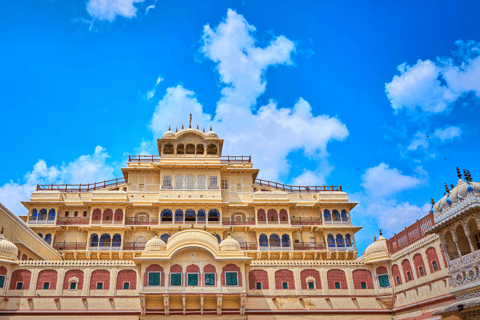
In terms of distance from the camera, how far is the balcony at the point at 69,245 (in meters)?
41.4

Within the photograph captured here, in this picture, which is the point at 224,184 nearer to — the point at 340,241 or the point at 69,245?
the point at 340,241

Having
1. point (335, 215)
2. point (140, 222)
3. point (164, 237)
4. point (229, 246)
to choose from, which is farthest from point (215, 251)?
point (335, 215)

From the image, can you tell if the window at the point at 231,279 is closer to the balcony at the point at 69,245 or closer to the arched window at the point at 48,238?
the balcony at the point at 69,245

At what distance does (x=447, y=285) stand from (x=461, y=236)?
3.05 meters

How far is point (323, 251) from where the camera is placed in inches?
1656

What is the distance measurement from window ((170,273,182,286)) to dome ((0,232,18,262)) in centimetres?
1122

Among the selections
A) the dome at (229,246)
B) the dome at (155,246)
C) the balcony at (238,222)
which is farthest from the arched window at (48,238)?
the dome at (229,246)

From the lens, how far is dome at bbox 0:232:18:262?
3008cm

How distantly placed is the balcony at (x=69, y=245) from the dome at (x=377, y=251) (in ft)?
85.6

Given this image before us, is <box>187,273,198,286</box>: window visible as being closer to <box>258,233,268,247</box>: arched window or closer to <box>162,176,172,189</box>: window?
<box>258,233,268,247</box>: arched window

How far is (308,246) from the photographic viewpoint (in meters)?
42.9

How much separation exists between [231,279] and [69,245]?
19.1 m

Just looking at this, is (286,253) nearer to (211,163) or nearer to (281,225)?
(281,225)

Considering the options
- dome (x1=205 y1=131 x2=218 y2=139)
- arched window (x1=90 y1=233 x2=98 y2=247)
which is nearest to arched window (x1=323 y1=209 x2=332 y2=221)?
dome (x1=205 y1=131 x2=218 y2=139)
